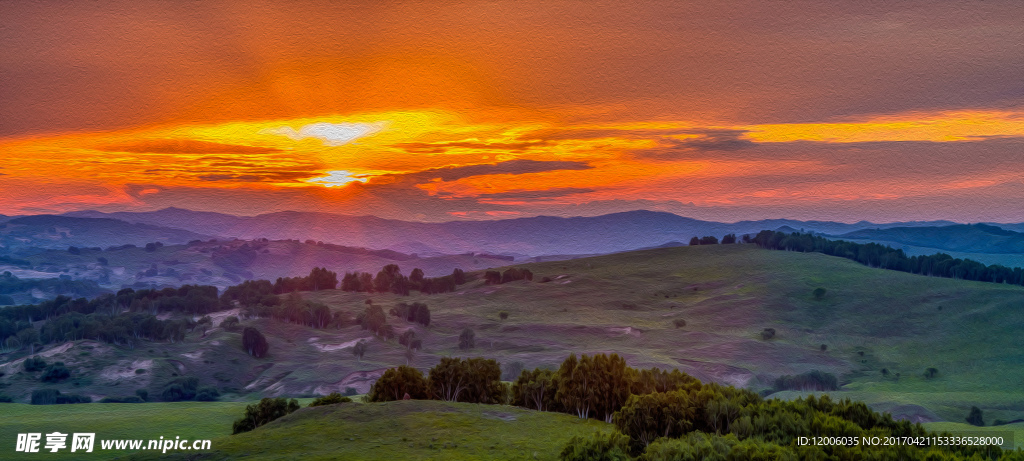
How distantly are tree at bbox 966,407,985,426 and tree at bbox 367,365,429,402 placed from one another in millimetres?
126914

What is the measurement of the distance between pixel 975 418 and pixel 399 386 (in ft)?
431

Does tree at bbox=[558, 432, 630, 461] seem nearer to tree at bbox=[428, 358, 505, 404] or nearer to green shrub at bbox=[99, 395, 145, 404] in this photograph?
tree at bbox=[428, 358, 505, 404]

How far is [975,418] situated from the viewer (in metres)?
150

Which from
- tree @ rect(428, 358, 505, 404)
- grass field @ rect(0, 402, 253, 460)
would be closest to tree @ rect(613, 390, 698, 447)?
tree @ rect(428, 358, 505, 404)

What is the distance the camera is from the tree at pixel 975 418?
14988 cm

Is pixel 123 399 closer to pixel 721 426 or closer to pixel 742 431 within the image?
pixel 721 426

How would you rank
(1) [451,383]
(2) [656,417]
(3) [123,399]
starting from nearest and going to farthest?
(2) [656,417], (1) [451,383], (3) [123,399]

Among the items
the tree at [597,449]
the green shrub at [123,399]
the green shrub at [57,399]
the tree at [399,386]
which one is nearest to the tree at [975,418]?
the tree at [399,386]

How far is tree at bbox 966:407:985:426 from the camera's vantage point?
150 meters

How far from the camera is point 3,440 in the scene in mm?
89625

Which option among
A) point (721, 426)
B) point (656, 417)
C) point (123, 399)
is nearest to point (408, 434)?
point (656, 417)

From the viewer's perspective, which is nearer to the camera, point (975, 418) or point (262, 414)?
point (262, 414)

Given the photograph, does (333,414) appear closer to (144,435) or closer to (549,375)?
(549,375)

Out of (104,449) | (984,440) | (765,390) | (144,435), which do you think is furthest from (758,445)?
(765,390)
